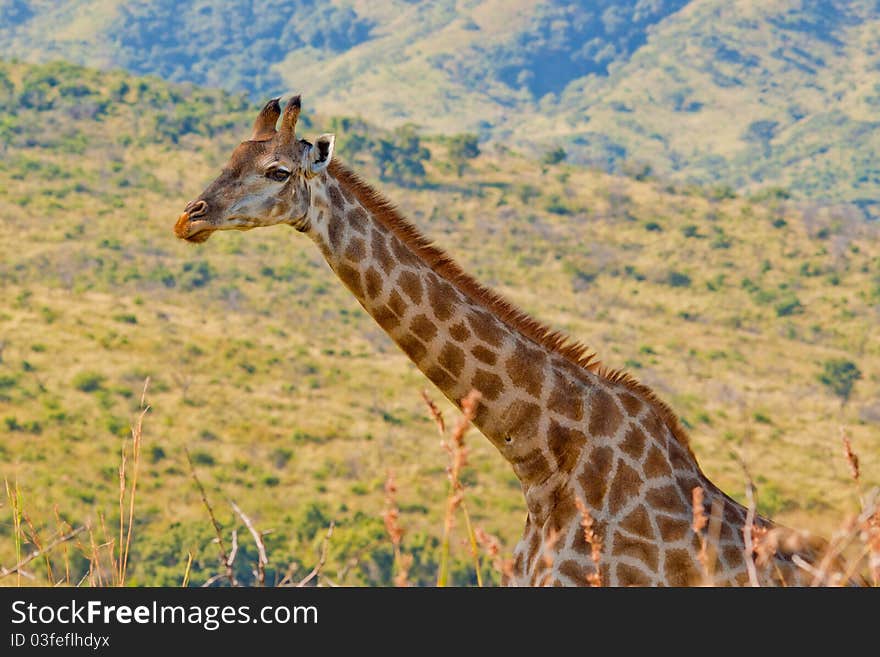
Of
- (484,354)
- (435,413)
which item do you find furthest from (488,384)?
(435,413)

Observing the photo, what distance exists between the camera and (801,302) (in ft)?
231

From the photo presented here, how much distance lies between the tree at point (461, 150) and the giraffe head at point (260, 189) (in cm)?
8196

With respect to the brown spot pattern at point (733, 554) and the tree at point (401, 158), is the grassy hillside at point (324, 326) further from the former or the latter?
the brown spot pattern at point (733, 554)

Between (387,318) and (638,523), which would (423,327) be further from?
(638,523)

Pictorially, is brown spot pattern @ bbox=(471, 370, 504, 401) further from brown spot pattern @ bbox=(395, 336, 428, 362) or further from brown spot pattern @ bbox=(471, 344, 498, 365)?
brown spot pattern @ bbox=(395, 336, 428, 362)

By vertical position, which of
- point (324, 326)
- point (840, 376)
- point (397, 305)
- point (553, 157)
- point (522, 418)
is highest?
point (397, 305)

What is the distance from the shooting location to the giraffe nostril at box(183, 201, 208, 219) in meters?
Result: 5.14

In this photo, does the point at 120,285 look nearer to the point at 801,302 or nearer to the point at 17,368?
the point at 17,368

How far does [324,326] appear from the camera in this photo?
60375 millimetres

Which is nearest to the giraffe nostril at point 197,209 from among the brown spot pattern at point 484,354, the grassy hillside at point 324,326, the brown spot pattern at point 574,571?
the brown spot pattern at point 484,354

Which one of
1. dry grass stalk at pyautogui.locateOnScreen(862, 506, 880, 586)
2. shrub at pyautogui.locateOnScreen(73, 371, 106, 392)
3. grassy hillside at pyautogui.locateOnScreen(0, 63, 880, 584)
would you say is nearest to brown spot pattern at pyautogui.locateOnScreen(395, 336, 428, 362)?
dry grass stalk at pyautogui.locateOnScreen(862, 506, 880, 586)

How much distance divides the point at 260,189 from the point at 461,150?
279 feet

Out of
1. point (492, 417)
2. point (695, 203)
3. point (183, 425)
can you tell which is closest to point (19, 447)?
point (183, 425)

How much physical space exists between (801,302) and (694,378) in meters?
15.2
